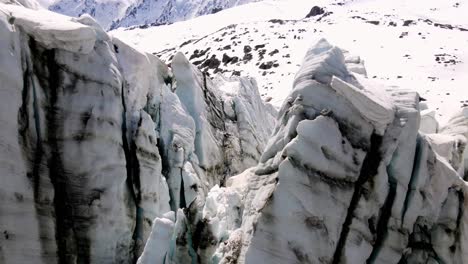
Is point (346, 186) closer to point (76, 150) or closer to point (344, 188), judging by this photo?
point (344, 188)

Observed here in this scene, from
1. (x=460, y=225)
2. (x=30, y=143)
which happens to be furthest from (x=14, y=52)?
(x=460, y=225)

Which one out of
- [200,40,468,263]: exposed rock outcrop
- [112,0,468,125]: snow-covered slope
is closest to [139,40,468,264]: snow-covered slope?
[200,40,468,263]: exposed rock outcrop

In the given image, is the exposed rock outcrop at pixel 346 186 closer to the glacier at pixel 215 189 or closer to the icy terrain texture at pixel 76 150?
the glacier at pixel 215 189

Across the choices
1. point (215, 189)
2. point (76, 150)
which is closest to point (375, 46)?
point (215, 189)

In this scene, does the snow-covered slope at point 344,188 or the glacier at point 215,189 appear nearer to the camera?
the snow-covered slope at point 344,188

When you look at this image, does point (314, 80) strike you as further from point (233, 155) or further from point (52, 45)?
point (233, 155)

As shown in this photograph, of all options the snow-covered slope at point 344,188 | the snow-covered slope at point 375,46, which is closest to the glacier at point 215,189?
the snow-covered slope at point 344,188
